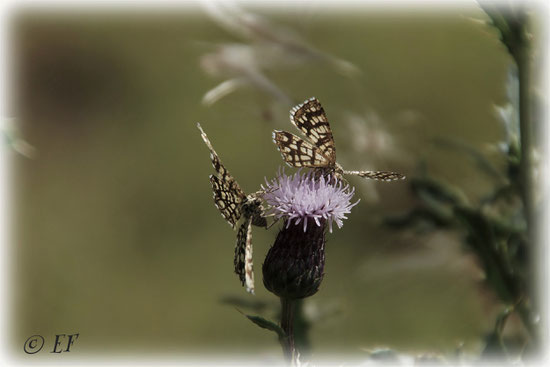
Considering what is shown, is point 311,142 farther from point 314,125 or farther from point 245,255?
point 245,255

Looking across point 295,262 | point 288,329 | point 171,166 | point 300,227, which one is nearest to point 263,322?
point 288,329

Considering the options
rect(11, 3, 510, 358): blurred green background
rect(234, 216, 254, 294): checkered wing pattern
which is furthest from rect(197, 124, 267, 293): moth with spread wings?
rect(11, 3, 510, 358): blurred green background

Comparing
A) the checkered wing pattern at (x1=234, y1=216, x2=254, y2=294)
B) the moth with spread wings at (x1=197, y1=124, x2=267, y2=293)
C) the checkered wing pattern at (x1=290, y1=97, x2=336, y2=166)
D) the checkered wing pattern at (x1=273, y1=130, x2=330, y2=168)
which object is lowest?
the checkered wing pattern at (x1=234, y1=216, x2=254, y2=294)

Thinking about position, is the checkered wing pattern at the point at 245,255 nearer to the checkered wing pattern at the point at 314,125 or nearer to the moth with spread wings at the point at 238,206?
the moth with spread wings at the point at 238,206

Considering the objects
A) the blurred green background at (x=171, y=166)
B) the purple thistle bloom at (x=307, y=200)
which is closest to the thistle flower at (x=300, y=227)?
the purple thistle bloom at (x=307, y=200)

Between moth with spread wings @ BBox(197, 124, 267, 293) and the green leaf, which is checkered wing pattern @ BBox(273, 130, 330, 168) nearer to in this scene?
moth with spread wings @ BBox(197, 124, 267, 293)
